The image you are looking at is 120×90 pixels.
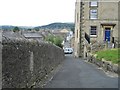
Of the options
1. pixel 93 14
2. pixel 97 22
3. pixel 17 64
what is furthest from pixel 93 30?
pixel 17 64

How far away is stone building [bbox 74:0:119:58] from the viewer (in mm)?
56031

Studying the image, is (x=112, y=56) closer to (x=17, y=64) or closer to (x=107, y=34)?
(x=17, y=64)

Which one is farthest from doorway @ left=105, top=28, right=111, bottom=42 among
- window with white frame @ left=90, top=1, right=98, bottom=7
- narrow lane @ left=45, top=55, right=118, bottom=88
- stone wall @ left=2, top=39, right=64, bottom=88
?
stone wall @ left=2, top=39, right=64, bottom=88

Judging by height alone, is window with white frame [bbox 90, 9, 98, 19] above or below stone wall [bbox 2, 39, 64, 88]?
above

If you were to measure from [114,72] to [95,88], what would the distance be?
350 inches

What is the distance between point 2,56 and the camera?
307 inches

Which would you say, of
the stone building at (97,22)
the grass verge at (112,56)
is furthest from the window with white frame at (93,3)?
the grass verge at (112,56)

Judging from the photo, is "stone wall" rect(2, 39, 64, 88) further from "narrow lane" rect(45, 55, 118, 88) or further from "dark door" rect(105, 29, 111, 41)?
"dark door" rect(105, 29, 111, 41)

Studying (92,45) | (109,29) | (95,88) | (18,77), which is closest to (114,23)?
(109,29)


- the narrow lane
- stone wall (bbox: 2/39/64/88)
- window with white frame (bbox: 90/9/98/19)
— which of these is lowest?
the narrow lane

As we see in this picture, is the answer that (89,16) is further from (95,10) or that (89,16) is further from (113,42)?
(113,42)

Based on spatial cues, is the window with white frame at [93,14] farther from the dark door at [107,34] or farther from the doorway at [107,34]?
the dark door at [107,34]

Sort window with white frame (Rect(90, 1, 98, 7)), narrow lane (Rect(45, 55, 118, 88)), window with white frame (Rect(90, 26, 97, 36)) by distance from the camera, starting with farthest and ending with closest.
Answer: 1. window with white frame (Rect(90, 1, 98, 7))
2. window with white frame (Rect(90, 26, 97, 36))
3. narrow lane (Rect(45, 55, 118, 88))

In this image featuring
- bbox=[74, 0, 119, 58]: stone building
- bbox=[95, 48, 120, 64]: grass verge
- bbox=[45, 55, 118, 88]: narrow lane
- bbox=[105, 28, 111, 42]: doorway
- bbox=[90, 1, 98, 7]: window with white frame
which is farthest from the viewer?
bbox=[90, 1, 98, 7]: window with white frame
